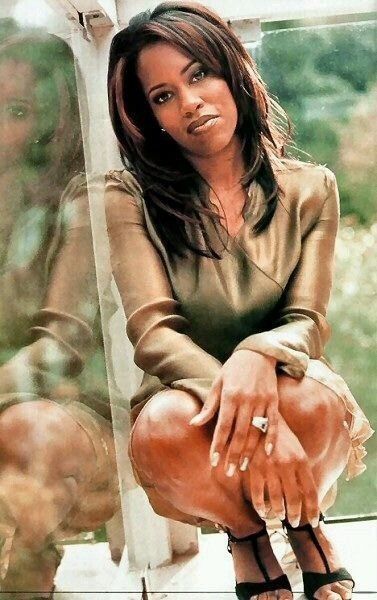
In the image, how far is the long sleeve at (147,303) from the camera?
1.54 m

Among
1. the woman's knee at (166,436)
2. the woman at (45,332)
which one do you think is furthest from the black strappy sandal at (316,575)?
the woman at (45,332)

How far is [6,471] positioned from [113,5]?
1.03m

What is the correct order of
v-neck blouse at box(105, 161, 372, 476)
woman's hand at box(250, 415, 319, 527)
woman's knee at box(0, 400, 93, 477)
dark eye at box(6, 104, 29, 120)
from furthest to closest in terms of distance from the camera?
v-neck blouse at box(105, 161, 372, 476)
woman's hand at box(250, 415, 319, 527)
dark eye at box(6, 104, 29, 120)
woman's knee at box(0, 400, 93, 477)

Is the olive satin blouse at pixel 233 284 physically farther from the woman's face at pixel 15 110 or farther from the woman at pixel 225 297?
the woman's face at pixel 15 110

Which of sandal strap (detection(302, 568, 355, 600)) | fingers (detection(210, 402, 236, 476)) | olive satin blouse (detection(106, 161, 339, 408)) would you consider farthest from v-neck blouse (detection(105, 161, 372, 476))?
sandal strap (detection(302, 568, 355, 600))

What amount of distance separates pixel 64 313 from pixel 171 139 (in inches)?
17.0

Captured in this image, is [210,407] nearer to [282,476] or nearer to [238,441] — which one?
[238,441]

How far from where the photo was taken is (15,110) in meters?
1.21

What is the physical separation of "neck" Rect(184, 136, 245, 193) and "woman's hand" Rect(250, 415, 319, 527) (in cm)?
50

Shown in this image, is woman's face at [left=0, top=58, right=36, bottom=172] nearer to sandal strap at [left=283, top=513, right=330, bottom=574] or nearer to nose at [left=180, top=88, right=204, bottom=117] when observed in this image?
nose at [left=180, top=88, right=204, bottom=117]

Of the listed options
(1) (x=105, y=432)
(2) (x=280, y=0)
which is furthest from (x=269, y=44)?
(1) (x=105, y=432)

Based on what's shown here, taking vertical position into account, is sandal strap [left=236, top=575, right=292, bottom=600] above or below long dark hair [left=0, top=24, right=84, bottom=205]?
below

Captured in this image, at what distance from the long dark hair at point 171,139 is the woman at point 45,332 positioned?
109 millimetres

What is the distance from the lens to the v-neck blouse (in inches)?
61.6
